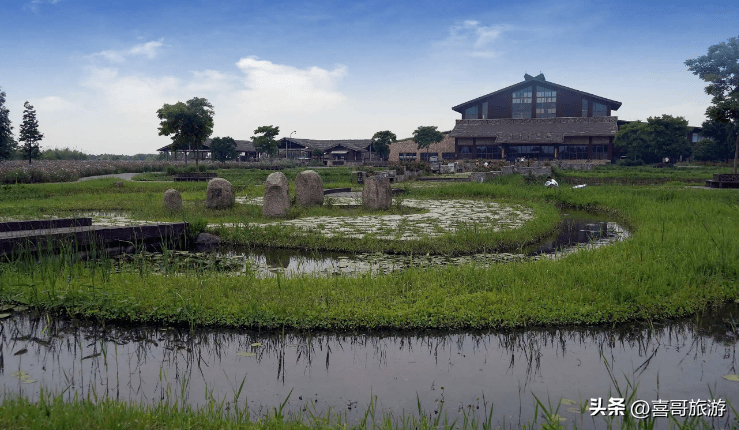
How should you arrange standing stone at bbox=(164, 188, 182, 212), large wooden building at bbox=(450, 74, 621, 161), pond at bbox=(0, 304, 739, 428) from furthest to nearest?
1. large wooden building at bbox=(450, 74, 621, 161)
2. standing stone at bbox=(164, 188, 182, 212)
3. pond at bbox=(0, 304, 739, 428)

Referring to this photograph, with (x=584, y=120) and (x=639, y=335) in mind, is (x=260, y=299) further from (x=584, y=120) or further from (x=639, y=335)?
(x=584, y=120)

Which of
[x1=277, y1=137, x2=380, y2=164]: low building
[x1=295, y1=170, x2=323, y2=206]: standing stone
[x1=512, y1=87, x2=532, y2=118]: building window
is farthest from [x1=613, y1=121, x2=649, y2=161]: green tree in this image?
[x1=295, y1=170, x2=323, y2=206]: standing stone

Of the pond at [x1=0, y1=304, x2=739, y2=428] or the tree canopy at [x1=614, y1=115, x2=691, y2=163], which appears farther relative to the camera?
the tree canopy at [x1=614, y1=115, x2=691, y2=163]

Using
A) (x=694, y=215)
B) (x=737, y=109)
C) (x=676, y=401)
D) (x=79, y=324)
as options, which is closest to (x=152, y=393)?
(x=79, y=324)

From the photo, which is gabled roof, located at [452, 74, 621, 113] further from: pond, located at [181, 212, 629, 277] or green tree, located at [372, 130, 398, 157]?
pond, located at [181, 212, 629, 277]

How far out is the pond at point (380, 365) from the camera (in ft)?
13.6

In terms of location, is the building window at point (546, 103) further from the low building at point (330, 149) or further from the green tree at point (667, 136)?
the low building at point (330, 149)

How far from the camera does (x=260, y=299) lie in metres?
6.10

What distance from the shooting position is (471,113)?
2128 inches

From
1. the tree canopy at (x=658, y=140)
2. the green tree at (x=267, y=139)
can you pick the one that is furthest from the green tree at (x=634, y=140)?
the green tree at (x=267, y=139)

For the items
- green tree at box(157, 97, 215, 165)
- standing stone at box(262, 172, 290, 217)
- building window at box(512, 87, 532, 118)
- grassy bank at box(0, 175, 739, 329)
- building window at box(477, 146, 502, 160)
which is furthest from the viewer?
building window at box(512, 87, 532, 118)

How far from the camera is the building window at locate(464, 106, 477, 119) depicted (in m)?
53.9

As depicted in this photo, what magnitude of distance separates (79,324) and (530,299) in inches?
185

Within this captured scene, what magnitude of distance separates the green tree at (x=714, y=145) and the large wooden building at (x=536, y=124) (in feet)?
21.0
